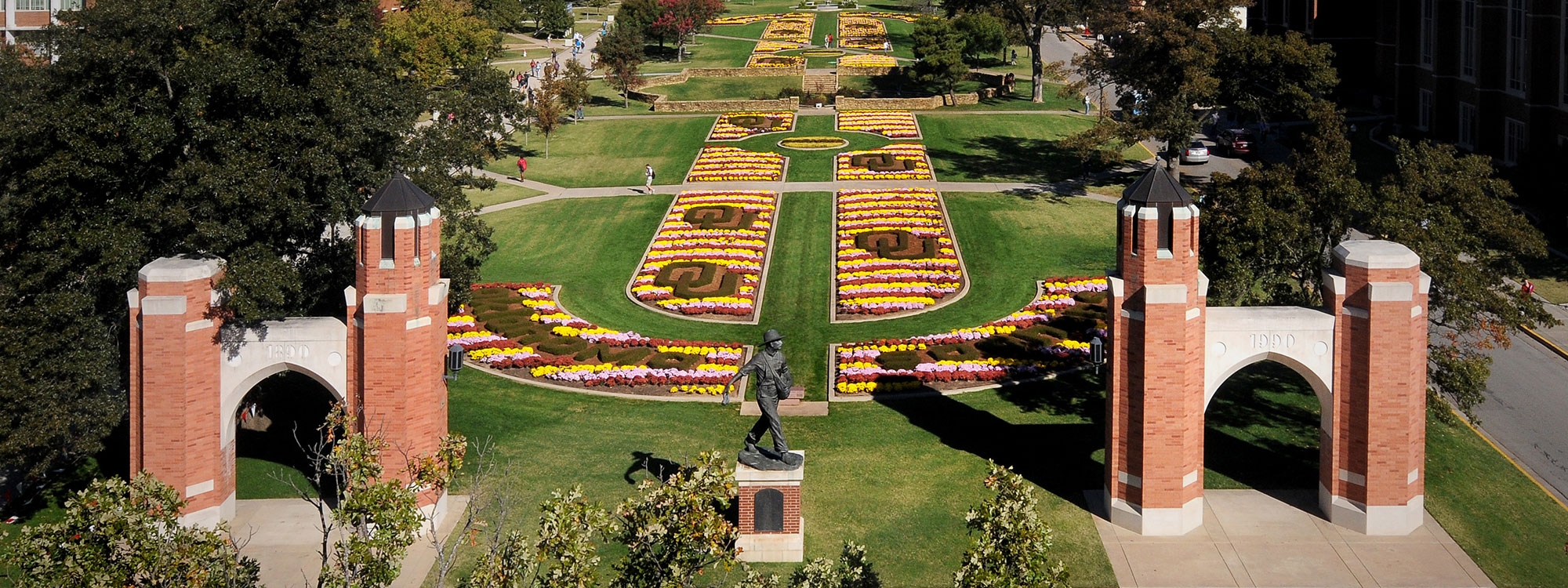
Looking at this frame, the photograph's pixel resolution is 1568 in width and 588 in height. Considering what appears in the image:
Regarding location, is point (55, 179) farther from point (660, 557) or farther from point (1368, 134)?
point (1368, 134)

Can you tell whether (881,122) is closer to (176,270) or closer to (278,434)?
(278,434)

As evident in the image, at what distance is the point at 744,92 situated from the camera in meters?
90.4

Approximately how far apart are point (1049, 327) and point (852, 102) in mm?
45343

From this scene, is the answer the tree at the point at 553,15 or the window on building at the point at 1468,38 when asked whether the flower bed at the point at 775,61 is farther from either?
the window on building at the point at 1468,38

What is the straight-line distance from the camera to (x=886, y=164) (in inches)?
2598

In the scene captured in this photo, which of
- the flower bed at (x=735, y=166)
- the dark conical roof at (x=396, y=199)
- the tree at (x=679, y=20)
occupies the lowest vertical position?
the dark conical roof at (x=396, y=199)

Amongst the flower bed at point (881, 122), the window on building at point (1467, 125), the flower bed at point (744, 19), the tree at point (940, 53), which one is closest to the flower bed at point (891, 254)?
the flower bed at point (881, 122)

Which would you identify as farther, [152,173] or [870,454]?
[870,454]

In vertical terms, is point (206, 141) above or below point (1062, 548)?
above

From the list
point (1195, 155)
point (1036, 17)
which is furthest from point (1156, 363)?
point (1036, 17)

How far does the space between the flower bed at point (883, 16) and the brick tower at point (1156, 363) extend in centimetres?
10954

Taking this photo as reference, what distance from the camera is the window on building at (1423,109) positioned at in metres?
71.8

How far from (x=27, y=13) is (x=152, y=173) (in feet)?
147

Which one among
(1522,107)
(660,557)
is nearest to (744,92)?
(1522,107)
